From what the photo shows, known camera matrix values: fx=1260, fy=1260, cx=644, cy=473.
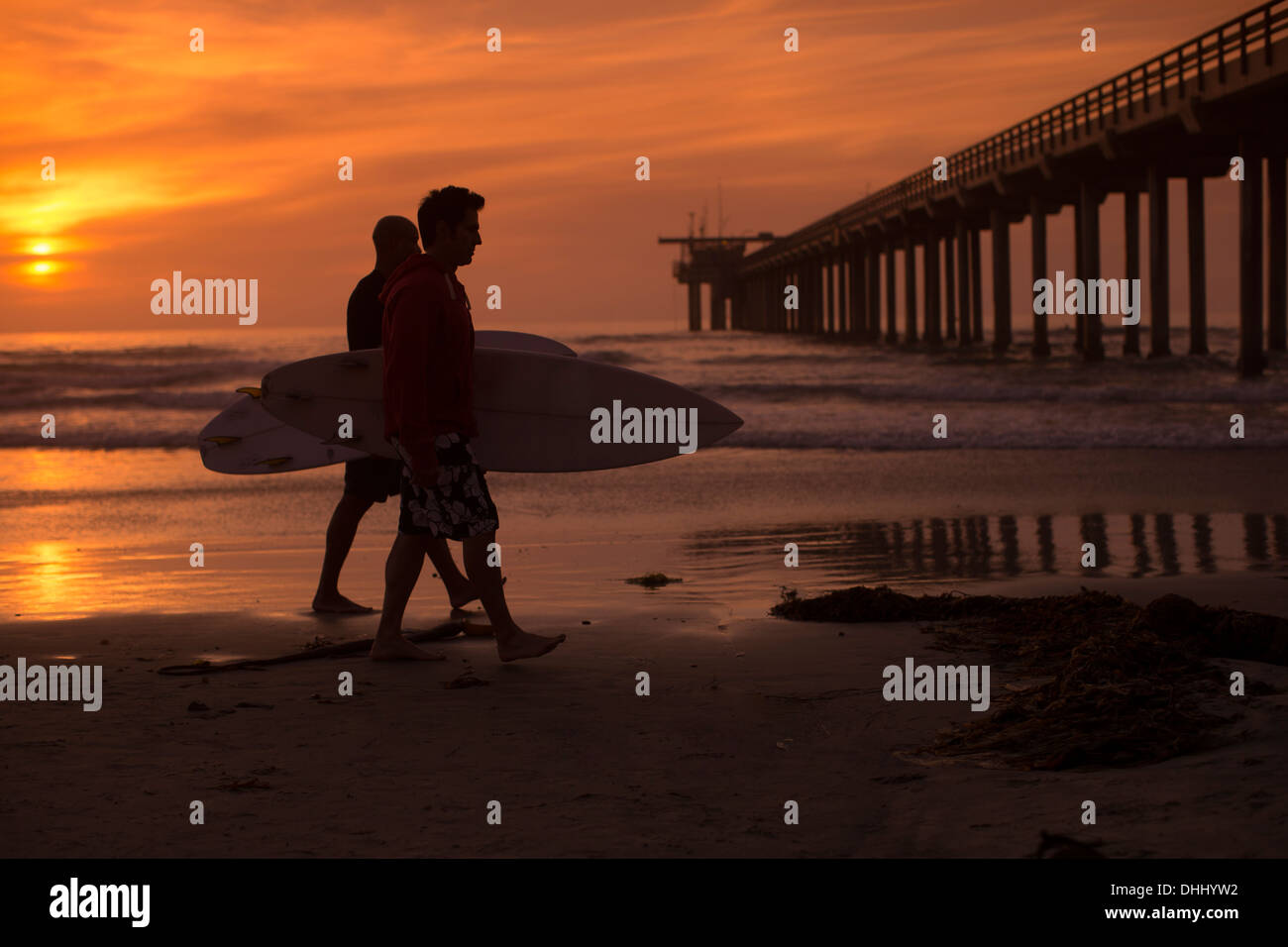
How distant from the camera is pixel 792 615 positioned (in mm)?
5004

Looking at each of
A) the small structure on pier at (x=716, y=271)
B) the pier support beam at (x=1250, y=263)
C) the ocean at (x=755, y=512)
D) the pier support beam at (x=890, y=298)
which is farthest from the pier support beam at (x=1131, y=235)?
the small structure on pier at (x=716, y=271)

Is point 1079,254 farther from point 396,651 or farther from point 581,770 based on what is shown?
point 581,770

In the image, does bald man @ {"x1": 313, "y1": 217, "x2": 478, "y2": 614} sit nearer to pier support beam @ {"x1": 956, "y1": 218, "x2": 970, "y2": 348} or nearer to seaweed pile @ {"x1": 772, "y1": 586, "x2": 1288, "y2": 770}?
seaweed pile @ {"x1": 772, "y1": 586, "x2": 1288, "y2": 770}

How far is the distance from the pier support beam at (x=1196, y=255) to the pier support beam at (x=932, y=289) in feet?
44.5

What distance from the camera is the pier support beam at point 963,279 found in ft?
124

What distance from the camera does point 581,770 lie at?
3.09 m

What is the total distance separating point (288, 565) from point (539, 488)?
3.26 metres

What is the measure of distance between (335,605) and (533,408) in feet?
3.97

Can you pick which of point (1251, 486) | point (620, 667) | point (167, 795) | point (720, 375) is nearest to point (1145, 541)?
point (1251, 486)

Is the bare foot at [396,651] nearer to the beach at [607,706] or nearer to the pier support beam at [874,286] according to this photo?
the beach at [607,706]

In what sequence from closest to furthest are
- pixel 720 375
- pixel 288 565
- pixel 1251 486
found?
pixel 288 565
pixel 1251 486
pixel 720 375

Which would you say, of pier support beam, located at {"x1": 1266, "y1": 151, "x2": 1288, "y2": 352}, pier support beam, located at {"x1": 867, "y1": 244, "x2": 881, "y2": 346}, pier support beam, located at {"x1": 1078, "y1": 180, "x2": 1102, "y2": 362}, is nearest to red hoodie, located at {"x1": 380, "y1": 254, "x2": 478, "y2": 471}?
pier support beam, located at {"x1": 1266, "y1": 151, "x2": 1288, "y2": 352}
